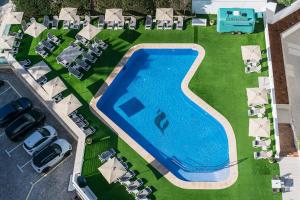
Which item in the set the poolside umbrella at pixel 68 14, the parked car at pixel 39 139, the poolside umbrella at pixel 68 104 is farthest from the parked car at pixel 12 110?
the poolside umbrella at pixel 68 14

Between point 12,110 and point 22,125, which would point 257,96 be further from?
point 12,110

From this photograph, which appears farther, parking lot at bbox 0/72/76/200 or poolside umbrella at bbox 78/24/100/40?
poolside umbrella at bbox 78/24/100/40

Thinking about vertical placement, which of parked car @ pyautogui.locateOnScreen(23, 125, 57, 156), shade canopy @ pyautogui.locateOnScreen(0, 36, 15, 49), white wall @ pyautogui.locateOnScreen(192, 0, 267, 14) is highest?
white wall @ pyautogui.locateOnScreen(192, 0, 267, 14)

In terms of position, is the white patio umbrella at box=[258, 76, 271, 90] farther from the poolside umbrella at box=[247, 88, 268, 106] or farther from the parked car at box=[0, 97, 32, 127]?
the parked car at box=[0, 97, 32, 127]

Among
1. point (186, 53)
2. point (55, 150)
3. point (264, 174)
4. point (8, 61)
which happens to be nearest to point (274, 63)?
point (186, 53)

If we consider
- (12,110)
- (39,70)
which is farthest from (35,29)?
(12,110)

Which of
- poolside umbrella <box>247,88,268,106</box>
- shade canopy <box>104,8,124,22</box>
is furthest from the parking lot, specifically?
poolside umbrella <box>247,88,268,106</box>
